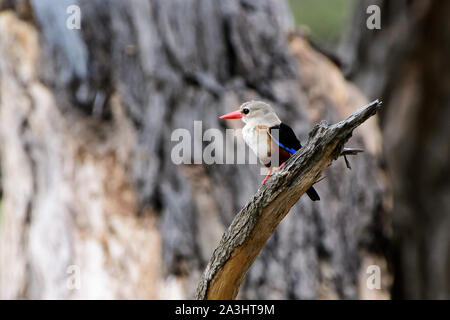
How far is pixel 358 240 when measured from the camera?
586 cm

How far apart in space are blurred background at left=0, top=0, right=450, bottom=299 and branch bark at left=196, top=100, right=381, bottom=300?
243 centimetres

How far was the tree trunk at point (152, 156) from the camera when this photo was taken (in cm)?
530

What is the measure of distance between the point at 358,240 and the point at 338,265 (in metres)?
0.48

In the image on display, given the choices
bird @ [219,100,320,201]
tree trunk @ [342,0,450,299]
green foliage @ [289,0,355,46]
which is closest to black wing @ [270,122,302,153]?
bird @ [219,100,320,201]

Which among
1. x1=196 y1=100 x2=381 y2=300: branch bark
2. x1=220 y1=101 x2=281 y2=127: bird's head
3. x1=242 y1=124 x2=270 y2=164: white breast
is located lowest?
x1=196 y1=100 x2=381 y2=300: branch bark

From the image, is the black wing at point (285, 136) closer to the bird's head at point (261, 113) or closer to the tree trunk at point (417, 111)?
the bird's head at point (261, 113)

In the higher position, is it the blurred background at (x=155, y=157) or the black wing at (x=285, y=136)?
the blurred background at (x=155, y=157)

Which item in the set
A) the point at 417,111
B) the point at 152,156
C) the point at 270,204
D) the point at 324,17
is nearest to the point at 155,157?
the point at 152,156

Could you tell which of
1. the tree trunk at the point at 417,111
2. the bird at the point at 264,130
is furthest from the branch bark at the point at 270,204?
the tree trunk at the point at 417,111

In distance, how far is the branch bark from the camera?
2191mm

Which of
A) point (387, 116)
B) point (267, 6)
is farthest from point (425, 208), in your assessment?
point (267, 6)

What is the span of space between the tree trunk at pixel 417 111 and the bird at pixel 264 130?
586cm

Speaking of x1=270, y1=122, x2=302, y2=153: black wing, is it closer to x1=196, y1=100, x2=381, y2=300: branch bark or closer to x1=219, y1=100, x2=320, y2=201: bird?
x1=219, y1=100, x2=320, y2=201: bird
